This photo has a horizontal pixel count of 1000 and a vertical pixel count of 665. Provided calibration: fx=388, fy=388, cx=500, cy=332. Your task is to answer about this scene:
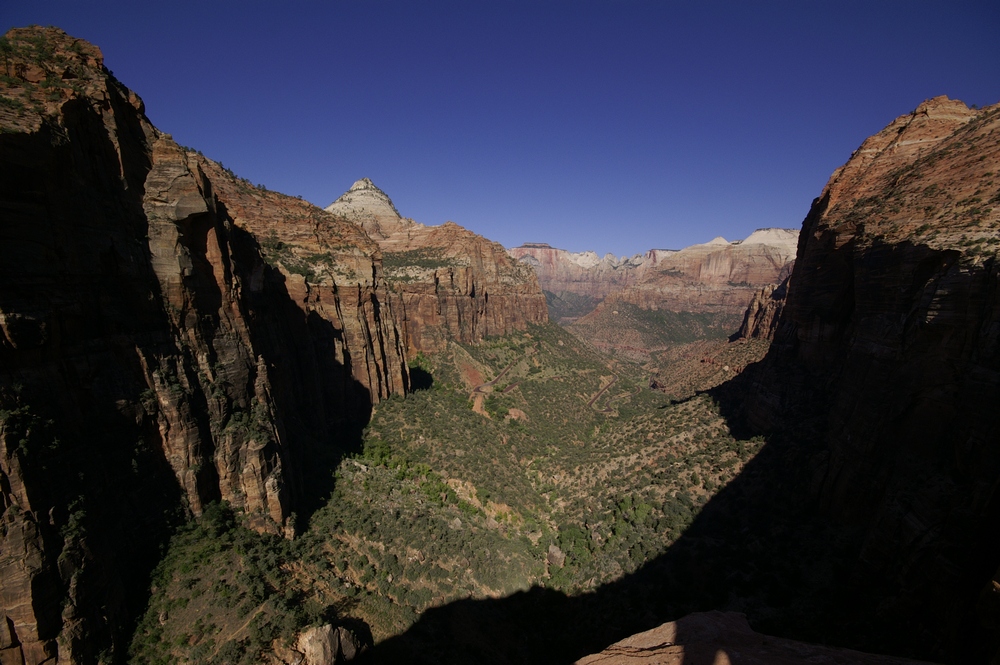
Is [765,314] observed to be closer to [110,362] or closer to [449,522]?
[449,522]

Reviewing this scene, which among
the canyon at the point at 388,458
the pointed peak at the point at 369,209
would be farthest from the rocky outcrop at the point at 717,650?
the pointed peak at the point at 369,209

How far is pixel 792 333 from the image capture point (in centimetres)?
4009

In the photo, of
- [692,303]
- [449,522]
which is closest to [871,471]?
[449,522]

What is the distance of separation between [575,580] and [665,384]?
6292cm

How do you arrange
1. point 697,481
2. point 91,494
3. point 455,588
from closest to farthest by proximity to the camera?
point 91,494, point 455,588, point 697,481

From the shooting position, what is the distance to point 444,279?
250 ft

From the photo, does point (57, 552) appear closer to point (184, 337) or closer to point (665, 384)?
point (184, 337)

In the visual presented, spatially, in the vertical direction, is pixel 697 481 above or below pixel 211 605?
below

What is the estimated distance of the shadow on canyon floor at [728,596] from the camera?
19719 mm

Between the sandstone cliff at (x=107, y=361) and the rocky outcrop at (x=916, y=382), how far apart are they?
29370 millimetres

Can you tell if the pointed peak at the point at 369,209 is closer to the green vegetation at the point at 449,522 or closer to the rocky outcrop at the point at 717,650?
the green vegetation at the point at 449,522

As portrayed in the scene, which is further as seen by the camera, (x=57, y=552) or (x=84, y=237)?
(x=84, y=237)

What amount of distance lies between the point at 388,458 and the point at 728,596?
1174 inches

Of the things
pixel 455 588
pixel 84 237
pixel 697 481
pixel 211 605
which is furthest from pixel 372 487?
pixel 697 481
